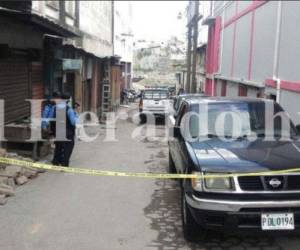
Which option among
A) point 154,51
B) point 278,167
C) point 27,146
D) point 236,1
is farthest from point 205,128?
point 154,51

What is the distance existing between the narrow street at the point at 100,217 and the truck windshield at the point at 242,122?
→ 141 cm

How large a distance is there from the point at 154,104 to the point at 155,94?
907mm

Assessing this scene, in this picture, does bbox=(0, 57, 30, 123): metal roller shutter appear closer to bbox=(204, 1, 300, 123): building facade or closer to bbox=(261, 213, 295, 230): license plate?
bbox=(204, 1, 300, 123): building facade

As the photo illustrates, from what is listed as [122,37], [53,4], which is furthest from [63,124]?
[122,37]

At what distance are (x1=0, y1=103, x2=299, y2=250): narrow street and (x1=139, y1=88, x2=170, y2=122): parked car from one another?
42.5ft

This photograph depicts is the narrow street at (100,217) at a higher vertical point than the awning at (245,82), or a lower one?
lower

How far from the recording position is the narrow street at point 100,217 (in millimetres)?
5762

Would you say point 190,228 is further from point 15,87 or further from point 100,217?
point 15,87

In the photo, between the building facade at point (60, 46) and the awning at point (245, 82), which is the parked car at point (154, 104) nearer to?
the building facade at point (60, 46)

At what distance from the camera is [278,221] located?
5.12 m

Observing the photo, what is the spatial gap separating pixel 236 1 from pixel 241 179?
17881 millimetres

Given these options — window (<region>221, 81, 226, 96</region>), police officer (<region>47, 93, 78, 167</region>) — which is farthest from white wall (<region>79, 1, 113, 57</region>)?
police officer (<region>47, 93, 78, 167</region>)

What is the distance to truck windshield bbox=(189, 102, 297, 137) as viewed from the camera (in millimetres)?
6652

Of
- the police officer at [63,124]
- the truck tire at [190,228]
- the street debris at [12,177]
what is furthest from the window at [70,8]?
the truck tire at [190,228]
